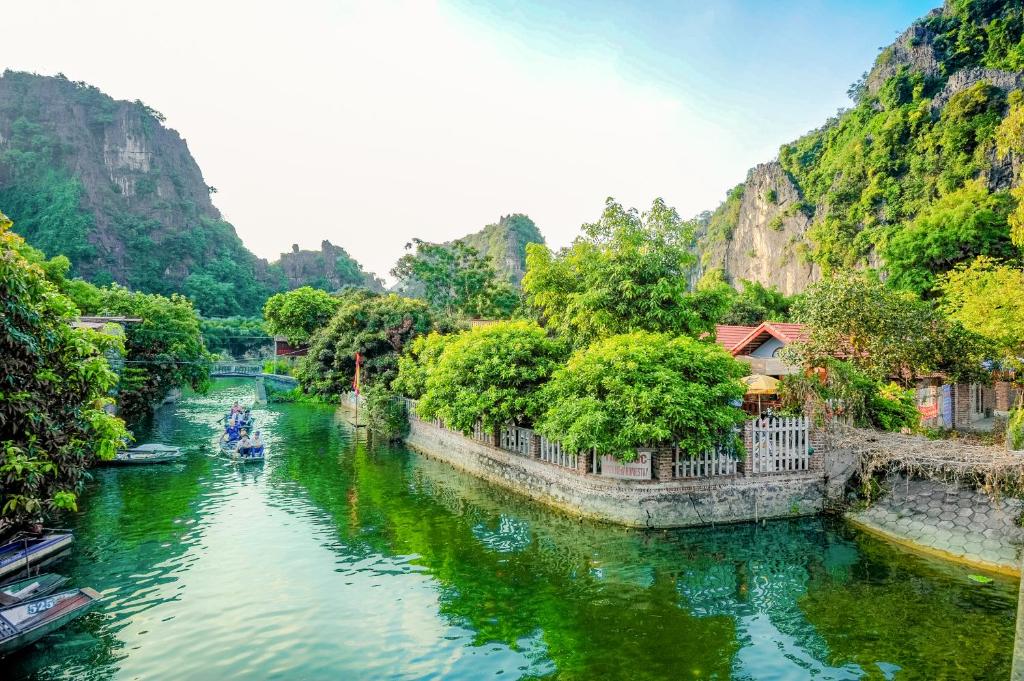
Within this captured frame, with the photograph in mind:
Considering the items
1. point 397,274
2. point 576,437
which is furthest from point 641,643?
point 397,274

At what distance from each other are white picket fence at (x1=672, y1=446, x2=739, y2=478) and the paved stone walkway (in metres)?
2.85

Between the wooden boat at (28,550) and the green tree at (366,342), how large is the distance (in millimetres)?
14757

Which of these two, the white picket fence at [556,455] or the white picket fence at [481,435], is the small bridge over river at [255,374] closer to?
the white picket fence at [481,435]

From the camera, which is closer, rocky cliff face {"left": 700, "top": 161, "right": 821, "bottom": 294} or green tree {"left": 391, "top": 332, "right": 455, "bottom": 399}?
green tree {"left": 391, "top": 332, "right": 455, "bottom": 399}

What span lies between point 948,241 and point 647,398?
32984 millimetres

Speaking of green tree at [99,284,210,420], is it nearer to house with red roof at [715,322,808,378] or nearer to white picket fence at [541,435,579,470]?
white picket fence at [541,435,579,470]

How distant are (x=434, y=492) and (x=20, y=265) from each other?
12.1 meters

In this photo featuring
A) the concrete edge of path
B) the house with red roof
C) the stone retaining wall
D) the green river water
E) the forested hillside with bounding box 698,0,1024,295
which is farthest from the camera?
the forested hillside with bounding box 698,0,1024,295

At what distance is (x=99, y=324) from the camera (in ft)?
71.3

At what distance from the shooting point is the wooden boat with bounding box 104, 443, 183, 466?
800 inches

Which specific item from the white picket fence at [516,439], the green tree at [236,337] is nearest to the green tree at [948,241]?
the white picket fence at [516,439]

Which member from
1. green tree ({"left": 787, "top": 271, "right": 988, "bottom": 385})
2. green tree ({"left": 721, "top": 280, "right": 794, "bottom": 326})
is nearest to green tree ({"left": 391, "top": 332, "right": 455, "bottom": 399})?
green tree ({"left": 787, "top": 271, "right": 988, "bottom": 385})

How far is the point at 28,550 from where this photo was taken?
10859mm

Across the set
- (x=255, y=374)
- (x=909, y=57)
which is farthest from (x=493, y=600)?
(x=909, y=57)
